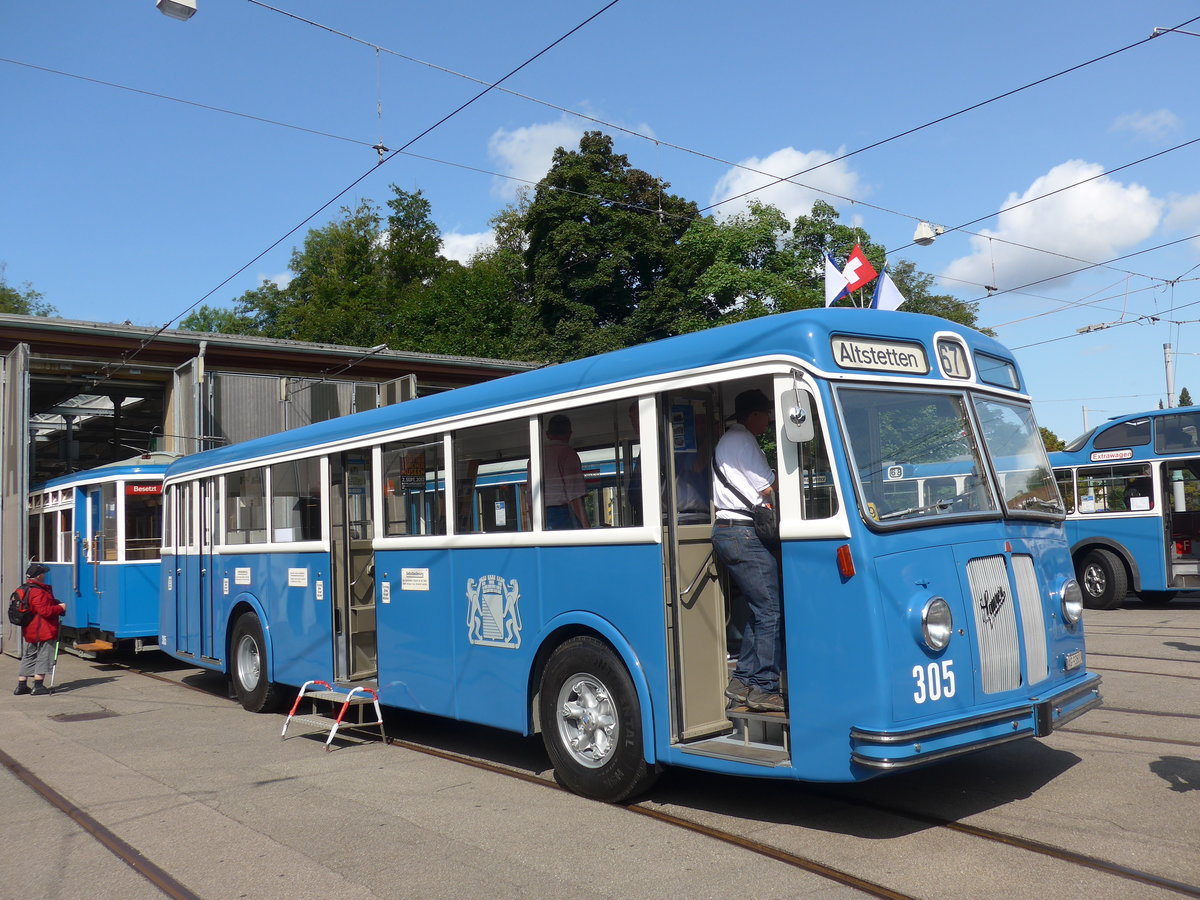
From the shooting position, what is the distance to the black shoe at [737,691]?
19.4 ft

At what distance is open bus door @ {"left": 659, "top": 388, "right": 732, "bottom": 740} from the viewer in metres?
6.04

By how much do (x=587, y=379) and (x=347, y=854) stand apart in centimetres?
307

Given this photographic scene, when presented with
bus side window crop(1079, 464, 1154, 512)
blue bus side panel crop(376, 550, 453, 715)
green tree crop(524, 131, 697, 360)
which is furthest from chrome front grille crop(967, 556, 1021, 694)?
green tree crop(524, 131, 697, 360)

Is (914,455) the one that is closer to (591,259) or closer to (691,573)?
(691,573)

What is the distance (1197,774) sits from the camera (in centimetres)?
634

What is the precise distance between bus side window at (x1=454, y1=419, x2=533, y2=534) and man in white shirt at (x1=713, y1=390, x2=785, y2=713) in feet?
5.17

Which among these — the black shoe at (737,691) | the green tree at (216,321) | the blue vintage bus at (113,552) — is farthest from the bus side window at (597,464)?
the green tree at (216,321)

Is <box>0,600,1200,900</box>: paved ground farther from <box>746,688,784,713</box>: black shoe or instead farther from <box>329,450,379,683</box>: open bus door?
<box>329,450,379,683</box>: open bus door

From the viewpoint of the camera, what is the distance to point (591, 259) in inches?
1484

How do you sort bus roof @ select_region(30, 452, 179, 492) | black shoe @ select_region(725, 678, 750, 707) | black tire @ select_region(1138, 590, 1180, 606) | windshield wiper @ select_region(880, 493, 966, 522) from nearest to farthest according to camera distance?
1. windshield wiper @ select_region(880, 493, 966, 522)
2. black shoe @ select_region(725, 678, 750, 707)
3. bus roof @ select_region(30, 452, 179, 492)
4. black tire @ select_region(1138, 590, 1180, 606)

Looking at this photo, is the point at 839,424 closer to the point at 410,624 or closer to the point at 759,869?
the point at 759,869

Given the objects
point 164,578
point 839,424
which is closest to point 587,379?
point 839,424

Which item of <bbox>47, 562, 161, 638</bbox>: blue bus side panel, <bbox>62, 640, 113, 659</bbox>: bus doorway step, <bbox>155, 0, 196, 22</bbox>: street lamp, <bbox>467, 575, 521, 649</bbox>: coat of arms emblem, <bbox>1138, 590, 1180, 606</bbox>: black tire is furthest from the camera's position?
<bbox>1138, 590, 1180, 606</bbox>: black tire

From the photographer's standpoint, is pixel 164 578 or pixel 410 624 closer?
pixel 410 624
